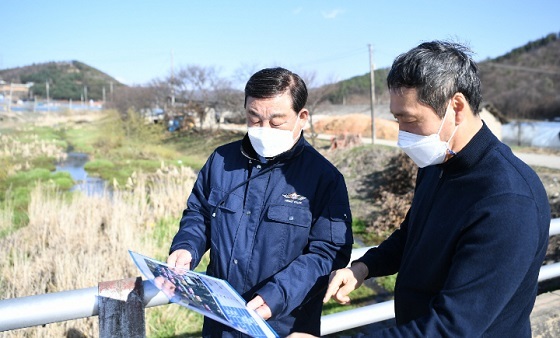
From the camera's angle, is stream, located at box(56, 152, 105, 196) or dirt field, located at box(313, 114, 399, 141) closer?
stream, located at box(56, 152, 105, 196)

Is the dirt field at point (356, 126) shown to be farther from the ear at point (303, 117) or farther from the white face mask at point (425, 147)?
the white face mask at point (425, 147)

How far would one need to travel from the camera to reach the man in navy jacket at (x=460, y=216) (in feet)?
3.82

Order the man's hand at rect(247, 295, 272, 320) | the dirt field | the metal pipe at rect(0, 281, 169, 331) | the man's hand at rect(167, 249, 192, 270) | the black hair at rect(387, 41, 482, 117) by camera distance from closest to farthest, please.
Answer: the black hair at rect(387, 41, 482, 117), the metal pipe at rect(0, 281, 169, 331), the man's hand at rect(247, 295, 272, 320), the man's hand at rect(167, 249, 192, 270), the dirt field

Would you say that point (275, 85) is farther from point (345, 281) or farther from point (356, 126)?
point (356, 126)

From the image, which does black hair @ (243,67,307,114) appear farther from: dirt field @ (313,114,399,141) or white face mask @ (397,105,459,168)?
dirt field @ (313,114,399,141)

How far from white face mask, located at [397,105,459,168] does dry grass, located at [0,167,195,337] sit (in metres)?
2.92

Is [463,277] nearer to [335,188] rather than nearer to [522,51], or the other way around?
[335,188]

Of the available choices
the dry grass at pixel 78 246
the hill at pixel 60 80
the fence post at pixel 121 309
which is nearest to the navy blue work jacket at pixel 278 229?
the fence post at pixel 121 309

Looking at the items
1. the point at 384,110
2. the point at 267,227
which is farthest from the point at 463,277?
the point at 384,110

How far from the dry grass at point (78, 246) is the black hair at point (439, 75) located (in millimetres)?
3075

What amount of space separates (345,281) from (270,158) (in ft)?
1.98

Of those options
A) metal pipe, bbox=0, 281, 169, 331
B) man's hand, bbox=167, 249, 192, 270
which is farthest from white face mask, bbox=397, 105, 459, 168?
metal pipe, bbox=0, 281, 169, 331

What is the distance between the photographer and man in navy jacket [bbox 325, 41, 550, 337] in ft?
3.82

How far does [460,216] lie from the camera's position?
128 centimetres
